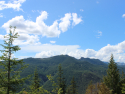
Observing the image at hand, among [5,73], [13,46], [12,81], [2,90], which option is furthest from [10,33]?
[2,90]

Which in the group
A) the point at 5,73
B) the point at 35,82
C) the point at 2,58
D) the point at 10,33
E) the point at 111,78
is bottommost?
the point at 35,82

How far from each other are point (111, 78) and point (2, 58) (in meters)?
19.5

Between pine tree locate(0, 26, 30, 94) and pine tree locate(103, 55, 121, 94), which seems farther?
pine tree locate(103, 55, 121, 94)

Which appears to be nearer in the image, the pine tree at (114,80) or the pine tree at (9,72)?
the pine tree at (9,72)

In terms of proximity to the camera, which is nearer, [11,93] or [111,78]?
[11,93]

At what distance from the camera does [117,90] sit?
19234mm

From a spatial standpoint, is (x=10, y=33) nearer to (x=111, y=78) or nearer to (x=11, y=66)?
(x=11, y=66)

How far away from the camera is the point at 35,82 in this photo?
92.9ft

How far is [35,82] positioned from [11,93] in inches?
713

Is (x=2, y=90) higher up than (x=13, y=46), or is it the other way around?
(x=13, y=46)

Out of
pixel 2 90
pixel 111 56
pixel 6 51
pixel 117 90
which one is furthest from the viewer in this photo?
pixel 111 56

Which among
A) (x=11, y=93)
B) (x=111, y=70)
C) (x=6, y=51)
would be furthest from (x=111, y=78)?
(x=6, y=51)

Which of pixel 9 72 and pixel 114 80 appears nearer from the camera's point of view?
pixel 9 72

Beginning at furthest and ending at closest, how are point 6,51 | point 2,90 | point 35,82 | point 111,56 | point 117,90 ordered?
point 35,82 < point 111,56 < point 117,90 < point 6,51 < point 2,90
